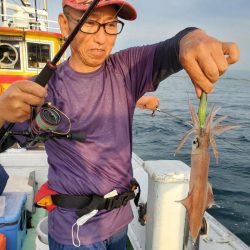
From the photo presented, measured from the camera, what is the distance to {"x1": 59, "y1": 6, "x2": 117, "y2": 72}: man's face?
2270 mm

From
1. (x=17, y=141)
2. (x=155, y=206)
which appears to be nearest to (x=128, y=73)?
(x=17, y=141)

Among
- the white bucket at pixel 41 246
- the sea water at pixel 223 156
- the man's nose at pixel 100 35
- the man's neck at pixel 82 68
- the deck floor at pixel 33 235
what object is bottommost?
the sea water at pixel 223 156

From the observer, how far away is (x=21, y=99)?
196 cm

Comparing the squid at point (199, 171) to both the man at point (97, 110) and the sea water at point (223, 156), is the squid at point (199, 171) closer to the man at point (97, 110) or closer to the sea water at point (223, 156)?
the sea water at point (223, 156)

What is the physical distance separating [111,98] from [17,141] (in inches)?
32.0

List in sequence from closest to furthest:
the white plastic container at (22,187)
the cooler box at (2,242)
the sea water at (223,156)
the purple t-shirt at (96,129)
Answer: the purple t-shirt at (96,129) < the cooler box at (2,242) < the white plastic container at (22,187) < the sea water at (223,156)

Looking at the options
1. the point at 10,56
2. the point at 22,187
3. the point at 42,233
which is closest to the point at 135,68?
the point at 42,233

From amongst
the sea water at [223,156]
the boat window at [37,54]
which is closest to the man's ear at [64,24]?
the sea water at [223,156]

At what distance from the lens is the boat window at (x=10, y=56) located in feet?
37.1

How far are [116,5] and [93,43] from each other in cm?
34

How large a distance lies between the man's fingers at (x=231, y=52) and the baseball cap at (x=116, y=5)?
1.00 metres

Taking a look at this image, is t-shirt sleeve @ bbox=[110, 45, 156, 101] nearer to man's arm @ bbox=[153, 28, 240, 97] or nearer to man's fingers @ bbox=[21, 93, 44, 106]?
man's arm @ bbox=[153, 28, 240, 97]

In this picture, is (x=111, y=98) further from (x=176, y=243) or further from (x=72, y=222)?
(x=176, y=243)

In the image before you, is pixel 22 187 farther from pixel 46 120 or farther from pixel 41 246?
pixel 46 120
